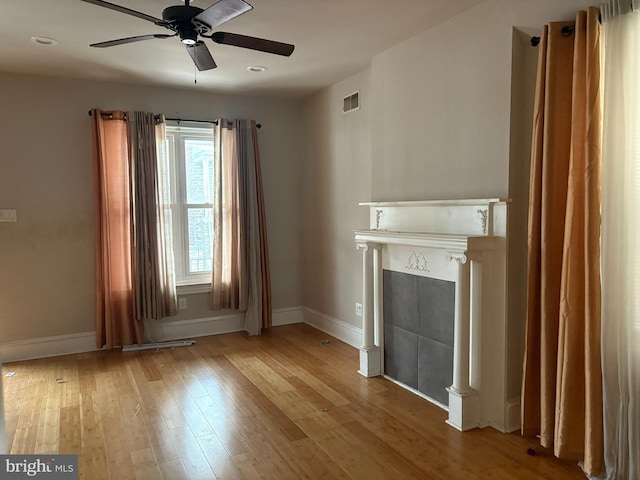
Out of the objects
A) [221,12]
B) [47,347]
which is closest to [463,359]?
[221,12]

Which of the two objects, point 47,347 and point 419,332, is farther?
point 47,347

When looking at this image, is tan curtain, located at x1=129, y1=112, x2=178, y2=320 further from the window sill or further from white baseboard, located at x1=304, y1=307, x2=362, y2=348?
white baseboard, located at x1=304, y1=307, x2=362, y2=348

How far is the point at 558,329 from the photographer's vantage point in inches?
96.0

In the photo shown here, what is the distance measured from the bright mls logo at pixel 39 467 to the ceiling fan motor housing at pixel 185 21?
2.25 metres

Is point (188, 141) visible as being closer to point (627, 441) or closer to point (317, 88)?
point (317, 88)

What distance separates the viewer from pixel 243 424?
2.93 metres

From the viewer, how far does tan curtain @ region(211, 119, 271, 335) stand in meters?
4.91

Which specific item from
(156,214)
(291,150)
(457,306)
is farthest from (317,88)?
(457,306)

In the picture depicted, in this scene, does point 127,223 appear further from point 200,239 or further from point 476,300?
point 476,300

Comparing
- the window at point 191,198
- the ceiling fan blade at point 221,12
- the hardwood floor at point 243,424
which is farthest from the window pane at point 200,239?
the ceiling fan blade at point 221,12

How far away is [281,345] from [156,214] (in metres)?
1.82

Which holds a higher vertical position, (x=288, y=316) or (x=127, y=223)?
(x=127, y=223)

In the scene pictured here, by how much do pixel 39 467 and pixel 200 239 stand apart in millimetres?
2920

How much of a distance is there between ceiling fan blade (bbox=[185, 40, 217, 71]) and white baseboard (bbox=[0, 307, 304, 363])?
2.90 m
